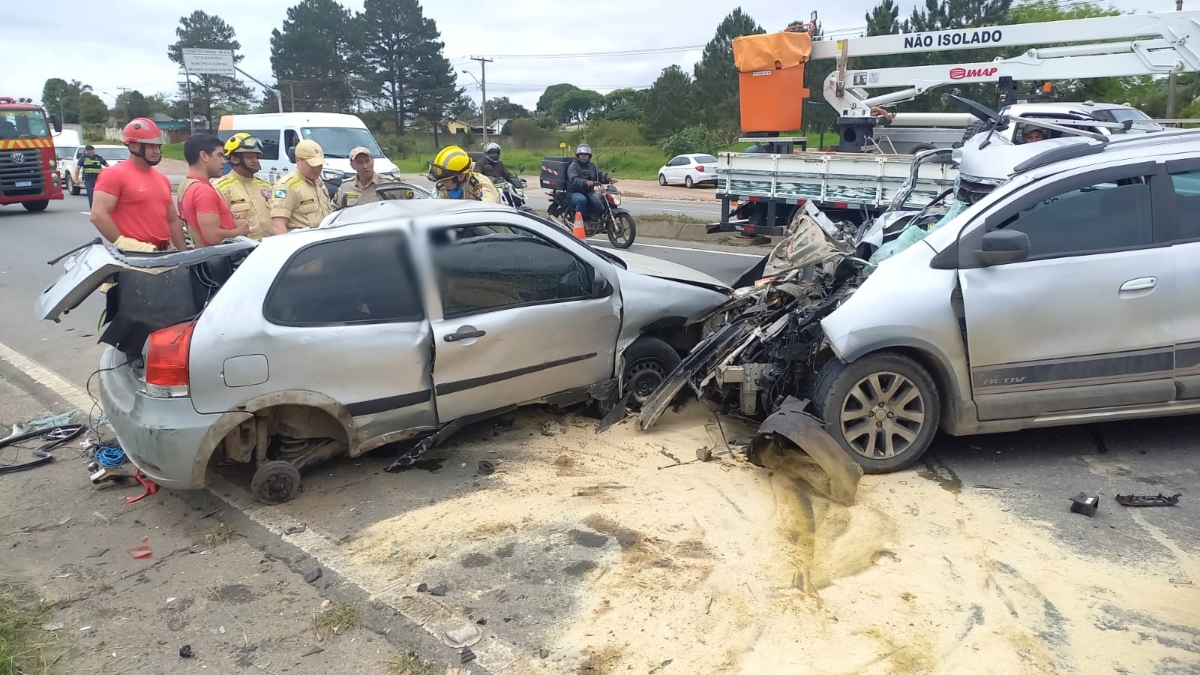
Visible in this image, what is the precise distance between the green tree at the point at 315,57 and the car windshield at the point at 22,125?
46.4 m

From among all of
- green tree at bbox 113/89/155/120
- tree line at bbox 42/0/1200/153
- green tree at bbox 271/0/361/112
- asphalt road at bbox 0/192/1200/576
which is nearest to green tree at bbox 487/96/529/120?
tree line at bbox 42/0/1200/153

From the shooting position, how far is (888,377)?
4.44 metres

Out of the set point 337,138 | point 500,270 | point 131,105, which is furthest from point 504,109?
point 500,270

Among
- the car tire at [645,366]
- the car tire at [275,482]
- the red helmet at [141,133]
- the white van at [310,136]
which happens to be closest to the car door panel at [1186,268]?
the car tire at [645,366]

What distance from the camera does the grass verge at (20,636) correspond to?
3.10 metres

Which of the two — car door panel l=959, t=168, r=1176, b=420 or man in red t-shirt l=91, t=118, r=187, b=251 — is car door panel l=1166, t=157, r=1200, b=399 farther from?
man in red t-shirt l=91, t=118, r=187, b=251

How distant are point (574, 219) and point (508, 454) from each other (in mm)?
8498

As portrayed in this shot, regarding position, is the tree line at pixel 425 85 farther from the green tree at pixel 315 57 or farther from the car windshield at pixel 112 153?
the car windshield at pixel 112 153

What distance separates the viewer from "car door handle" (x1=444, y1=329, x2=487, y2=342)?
4.49m

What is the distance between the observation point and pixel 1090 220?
444 centimetres

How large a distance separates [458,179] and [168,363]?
177 inches

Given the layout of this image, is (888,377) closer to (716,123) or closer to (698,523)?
(698,523)

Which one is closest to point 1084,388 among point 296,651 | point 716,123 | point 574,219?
point 296,651

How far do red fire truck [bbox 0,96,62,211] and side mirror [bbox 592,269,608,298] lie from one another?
20.3m
